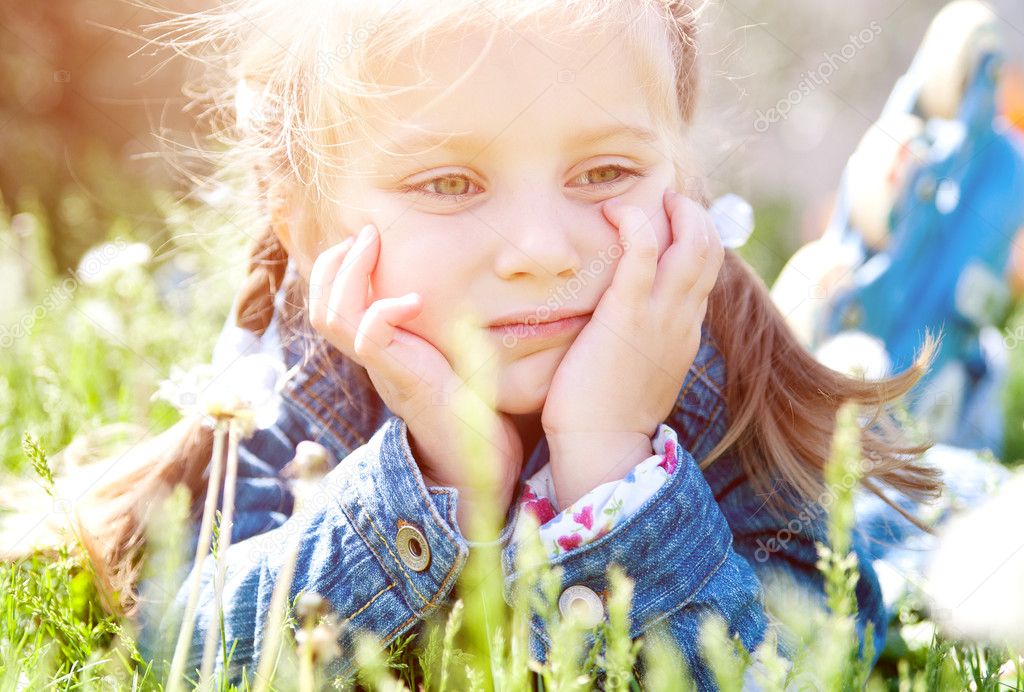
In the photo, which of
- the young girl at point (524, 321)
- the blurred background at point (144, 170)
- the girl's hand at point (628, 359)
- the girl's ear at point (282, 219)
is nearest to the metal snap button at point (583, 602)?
the young girl at point (524, 321)

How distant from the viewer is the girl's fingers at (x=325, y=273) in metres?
1.63

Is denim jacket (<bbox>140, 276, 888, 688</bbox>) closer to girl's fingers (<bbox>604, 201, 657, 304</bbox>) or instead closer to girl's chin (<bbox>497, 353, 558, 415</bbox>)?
girl's chin (<bbox>497, 353, 558, 415</bbox>)

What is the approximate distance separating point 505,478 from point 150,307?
1.42m

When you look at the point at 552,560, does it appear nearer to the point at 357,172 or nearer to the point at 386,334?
the point at 386,334

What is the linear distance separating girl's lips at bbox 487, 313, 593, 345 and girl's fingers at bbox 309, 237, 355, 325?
28 centimetres

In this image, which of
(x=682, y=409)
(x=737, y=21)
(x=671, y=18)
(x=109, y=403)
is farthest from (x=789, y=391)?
(x=737, y=21)

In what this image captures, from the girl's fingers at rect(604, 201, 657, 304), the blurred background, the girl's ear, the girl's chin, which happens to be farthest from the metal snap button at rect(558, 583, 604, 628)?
the blurred background

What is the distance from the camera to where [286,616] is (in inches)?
50.9

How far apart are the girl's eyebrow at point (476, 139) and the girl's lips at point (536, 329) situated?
0.86 ft

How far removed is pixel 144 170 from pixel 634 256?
3452mm

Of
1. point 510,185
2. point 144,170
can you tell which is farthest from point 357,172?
point 144,170

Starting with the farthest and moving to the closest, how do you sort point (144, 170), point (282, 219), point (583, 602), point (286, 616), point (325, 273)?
point (144, 170), point (282, 219), point (325, 273), point (583, 602), point (286, 616)

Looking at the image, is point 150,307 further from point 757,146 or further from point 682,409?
point 757,146

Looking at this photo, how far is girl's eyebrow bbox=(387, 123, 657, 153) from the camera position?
1461mm
